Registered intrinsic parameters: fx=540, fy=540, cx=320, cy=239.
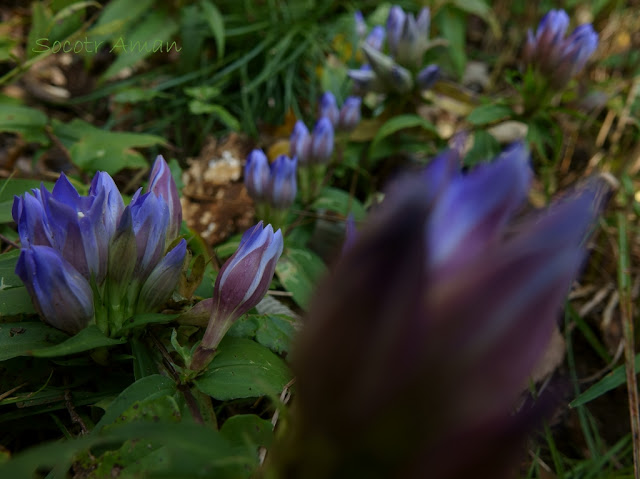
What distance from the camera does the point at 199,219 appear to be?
146cm

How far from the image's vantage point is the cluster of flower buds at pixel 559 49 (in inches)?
60.2

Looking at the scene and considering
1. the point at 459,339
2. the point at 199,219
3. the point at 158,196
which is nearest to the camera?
the point at 459,339

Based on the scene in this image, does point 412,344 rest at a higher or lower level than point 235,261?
higher

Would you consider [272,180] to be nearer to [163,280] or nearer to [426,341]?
[163,280]

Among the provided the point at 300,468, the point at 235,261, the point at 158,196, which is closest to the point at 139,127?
the point at 158,196

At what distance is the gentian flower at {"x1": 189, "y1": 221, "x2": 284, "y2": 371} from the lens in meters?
0.80

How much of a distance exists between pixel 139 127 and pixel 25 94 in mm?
457

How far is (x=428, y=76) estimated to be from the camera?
164 cm

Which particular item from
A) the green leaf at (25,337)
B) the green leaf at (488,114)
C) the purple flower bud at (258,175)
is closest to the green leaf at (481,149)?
the green leaf at (488,114)

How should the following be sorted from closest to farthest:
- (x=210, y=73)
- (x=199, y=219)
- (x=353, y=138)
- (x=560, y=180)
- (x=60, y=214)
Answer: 1. (x=60, y=214)
2. (x=199, y=219)
3. (x=353, y=138)
4. (x=560, y=180)
5. (x=210, y=73)

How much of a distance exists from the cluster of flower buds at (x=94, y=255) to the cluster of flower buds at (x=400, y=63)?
1038 millimetres

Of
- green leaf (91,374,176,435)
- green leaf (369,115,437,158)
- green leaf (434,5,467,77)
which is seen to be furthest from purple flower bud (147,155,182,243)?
green leaf (434,5,467,77)

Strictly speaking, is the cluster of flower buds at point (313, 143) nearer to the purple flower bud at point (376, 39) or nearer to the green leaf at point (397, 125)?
the green leaf at point (397, 125)

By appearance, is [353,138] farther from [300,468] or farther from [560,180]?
[300,468]
